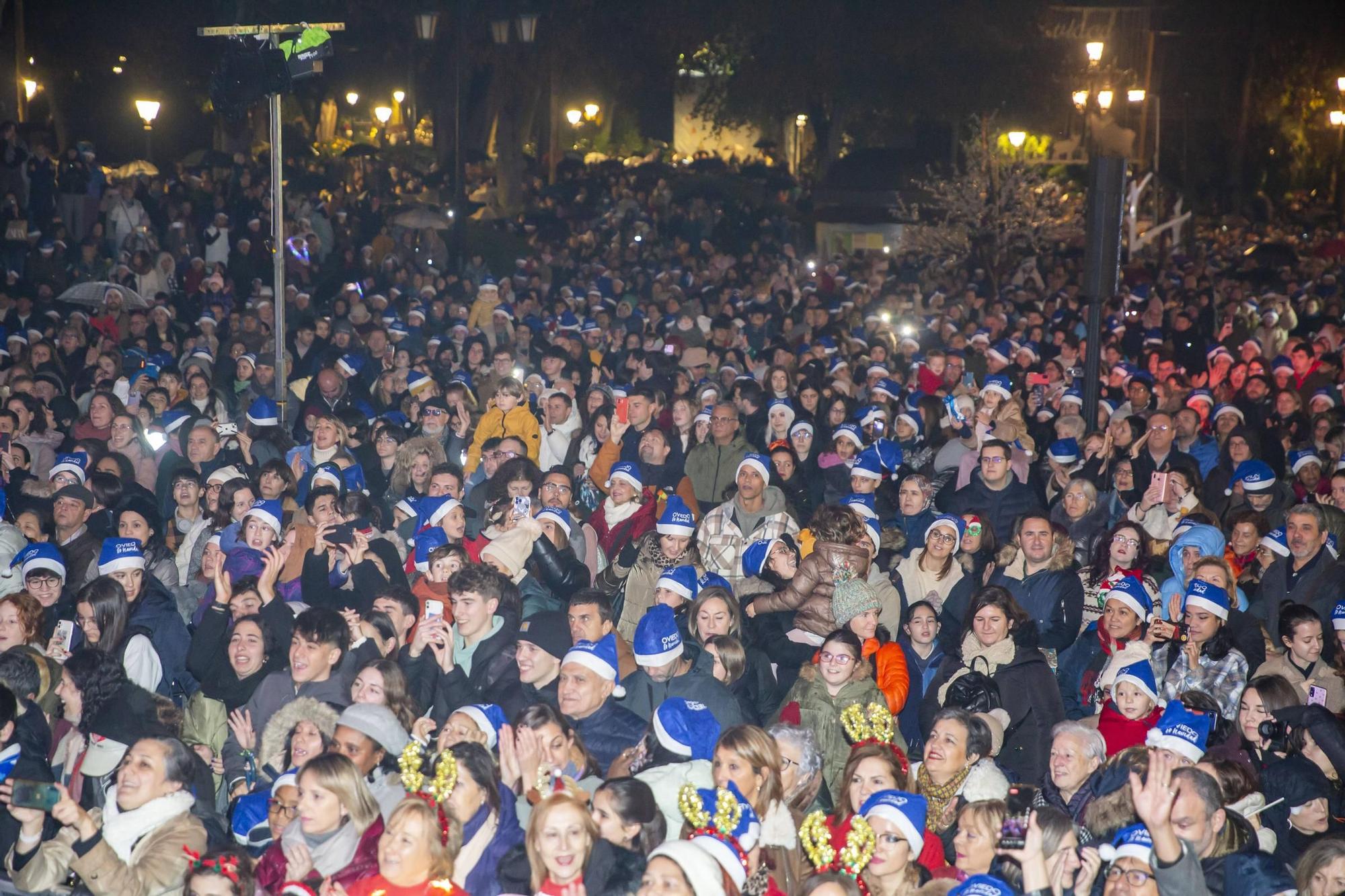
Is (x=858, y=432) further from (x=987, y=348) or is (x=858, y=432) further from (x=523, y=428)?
(x=987, y=348)

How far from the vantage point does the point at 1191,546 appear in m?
8.00

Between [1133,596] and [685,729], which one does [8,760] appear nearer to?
[685,729]

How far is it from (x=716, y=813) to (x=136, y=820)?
2197mm

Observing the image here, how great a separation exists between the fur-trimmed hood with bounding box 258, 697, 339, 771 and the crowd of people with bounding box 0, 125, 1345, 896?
0.08ft

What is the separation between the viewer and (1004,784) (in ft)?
19.0

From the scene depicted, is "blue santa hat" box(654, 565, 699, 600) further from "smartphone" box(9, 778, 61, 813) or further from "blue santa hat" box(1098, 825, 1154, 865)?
"smartphone" box(9, 778, 61, 813)

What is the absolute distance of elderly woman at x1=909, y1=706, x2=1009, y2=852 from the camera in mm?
5785

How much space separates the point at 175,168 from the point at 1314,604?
933 inches

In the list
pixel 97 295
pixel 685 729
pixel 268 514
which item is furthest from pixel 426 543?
pixel 97 295

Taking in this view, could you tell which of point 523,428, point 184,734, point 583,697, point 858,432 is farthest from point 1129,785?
point 523,428

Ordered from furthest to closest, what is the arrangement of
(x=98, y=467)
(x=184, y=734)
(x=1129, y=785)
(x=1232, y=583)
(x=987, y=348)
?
(x=987, y=348) → (x=98, y=467) → (x=1232, y=583) → (x=184, y=734) → (x=1129, y=785)

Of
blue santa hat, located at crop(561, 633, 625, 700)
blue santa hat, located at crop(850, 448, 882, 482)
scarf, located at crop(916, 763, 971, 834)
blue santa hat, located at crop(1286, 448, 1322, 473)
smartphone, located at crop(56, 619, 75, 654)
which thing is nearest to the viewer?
scarf, located at crop(916, 763, 971, 834)

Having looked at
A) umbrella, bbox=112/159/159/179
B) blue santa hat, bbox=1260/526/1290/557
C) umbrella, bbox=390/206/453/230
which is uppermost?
umbrella, bbox=112/159/159/179

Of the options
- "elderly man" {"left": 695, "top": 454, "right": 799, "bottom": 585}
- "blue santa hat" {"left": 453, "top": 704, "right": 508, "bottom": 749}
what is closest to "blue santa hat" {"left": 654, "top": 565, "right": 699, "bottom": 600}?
"elderly man" {"left": 695, "top": 454, "right": 799, "bottom": 585}
